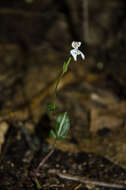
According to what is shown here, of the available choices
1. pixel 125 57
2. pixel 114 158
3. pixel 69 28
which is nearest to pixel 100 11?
pixel 69 28

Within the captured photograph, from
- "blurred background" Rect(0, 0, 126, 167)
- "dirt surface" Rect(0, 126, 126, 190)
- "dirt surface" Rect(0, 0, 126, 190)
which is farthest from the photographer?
"blurred background" Rect(0, 0, 126, 167)

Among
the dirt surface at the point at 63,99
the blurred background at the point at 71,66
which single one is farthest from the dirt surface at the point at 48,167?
the blurred background at the point at 71,66

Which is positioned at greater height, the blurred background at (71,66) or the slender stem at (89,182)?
the blurred background at (71,66)

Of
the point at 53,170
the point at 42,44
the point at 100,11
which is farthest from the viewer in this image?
→ the point at 100,11

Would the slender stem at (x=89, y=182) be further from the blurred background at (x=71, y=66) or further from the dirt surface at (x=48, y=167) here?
the blurred background at (x=71, y=66)

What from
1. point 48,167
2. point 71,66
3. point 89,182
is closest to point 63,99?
point 71,66

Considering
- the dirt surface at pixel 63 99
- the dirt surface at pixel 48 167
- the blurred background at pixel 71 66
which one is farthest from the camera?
the blurred background at pixel 71 66

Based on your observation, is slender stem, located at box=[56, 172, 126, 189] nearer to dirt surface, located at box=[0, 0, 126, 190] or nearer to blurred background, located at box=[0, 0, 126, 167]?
dirt surface, located at box=[0, 0, 126, 190]

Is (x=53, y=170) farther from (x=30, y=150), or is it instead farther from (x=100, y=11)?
(x=100, y=11)

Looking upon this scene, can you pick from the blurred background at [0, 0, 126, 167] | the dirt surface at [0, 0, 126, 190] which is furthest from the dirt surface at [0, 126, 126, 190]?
the blurred background at [0, 0, 126, 167]
